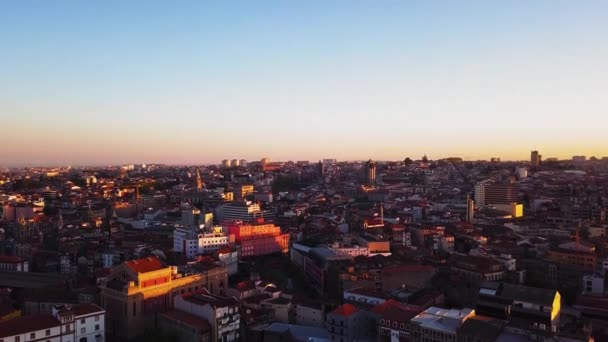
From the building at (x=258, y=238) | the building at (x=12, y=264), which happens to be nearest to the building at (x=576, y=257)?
the building at (x=258, y=238)

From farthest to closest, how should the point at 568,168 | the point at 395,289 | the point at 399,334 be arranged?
Result: the point at 568,168 < the point at 395,289 < the point at 399,334

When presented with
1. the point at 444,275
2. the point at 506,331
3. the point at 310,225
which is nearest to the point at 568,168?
the point at 310,225

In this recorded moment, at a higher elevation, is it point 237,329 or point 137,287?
point 137,287

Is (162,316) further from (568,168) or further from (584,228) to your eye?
(568,168)

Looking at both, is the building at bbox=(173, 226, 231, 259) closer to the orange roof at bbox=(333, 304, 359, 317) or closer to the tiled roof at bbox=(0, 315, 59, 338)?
the tiled roof at bbox=(0, 315, 59, 338)

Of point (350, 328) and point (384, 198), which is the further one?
point (384, 198)
